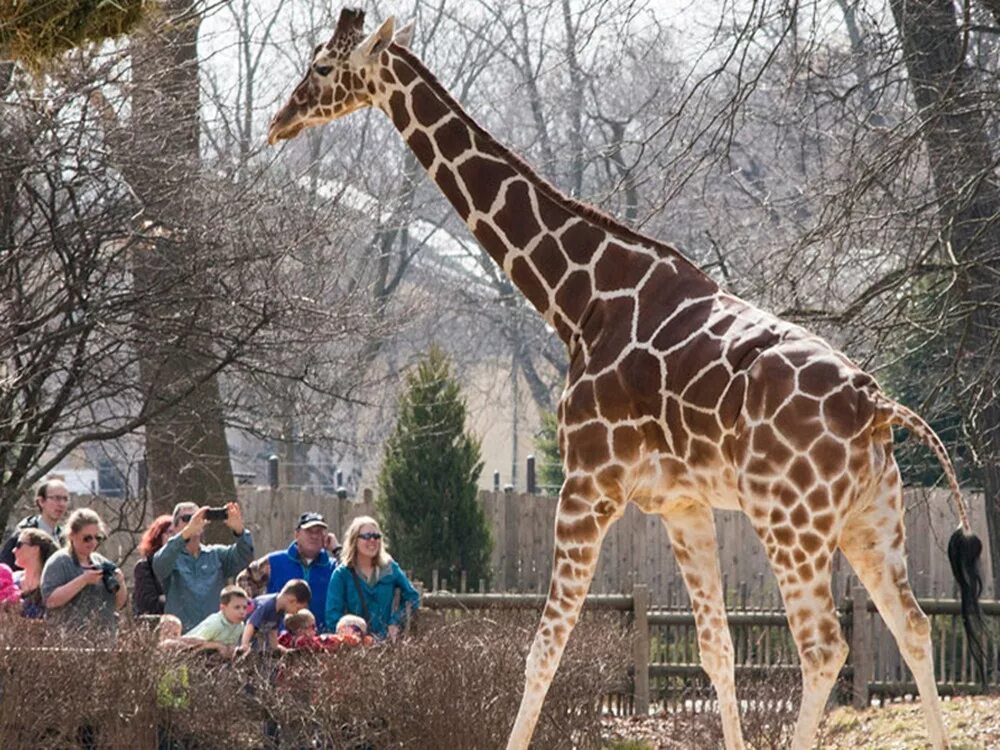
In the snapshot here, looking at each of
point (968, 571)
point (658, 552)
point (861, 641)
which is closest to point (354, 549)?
point (968, 571)

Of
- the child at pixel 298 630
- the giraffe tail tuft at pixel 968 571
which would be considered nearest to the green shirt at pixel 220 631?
the child at pixel 298 630

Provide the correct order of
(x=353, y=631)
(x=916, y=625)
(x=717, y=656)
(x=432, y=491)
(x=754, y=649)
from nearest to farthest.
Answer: (x=916, y=625), (x=717, y=656), (x=353, y=631), (x=754, y=649), (x=432, y=491)

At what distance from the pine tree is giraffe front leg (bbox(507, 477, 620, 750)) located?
537 inches

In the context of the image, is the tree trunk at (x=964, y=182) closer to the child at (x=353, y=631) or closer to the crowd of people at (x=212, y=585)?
the crowd of people at (x=212, y=585)

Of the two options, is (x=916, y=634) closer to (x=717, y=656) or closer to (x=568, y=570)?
(x=717, y=656)

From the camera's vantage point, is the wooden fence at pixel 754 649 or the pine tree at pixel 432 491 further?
the pine tree at pixel 432 491

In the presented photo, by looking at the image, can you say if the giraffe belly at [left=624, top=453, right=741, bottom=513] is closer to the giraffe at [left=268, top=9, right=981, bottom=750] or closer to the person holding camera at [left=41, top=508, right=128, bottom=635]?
the giraffe at [left=268, top=9, right=981, bottom=750]

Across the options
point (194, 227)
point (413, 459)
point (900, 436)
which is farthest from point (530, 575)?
point (194, 227)

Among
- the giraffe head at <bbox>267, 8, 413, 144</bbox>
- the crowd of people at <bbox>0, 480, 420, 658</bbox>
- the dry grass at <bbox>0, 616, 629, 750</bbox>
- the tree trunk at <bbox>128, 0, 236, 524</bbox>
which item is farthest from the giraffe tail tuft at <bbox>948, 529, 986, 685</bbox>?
the tree trunk at <bbox>128, 0, 236, 524</bbox>

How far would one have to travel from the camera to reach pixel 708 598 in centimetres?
874

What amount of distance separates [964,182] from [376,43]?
16.4ft

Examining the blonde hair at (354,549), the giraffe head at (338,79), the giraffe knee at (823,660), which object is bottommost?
the giraffe knee at (823,660)

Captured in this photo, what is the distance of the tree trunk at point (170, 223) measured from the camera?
1319 centimetres

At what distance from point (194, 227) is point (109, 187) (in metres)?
0.67
